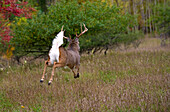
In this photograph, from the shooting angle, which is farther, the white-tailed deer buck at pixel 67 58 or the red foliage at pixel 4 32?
the red foliage at pixel 4 32

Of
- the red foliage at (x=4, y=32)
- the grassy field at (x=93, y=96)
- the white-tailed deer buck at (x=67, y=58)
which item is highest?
the red foliage at (x=4, y=32)

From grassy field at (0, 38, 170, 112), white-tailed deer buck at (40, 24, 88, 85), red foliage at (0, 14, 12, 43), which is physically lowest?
grassy field at (0, 38, 170, 112)

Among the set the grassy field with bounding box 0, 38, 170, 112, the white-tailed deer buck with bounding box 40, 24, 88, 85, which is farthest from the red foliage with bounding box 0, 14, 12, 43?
the white-tailed deer buck with bounding box 40, 24, 88, 85

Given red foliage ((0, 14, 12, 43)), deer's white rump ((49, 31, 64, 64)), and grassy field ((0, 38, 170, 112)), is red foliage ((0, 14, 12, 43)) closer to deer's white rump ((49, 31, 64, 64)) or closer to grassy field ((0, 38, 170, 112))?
grassy field ((0, 38, 170, 112))

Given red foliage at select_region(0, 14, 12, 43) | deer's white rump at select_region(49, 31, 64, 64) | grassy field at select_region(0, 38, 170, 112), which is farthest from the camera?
red foliage at select_region(0, 14, 12, 43)

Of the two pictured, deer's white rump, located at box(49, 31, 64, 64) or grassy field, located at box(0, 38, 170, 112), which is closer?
grassy field, located at box(0, 38, 170, 112)

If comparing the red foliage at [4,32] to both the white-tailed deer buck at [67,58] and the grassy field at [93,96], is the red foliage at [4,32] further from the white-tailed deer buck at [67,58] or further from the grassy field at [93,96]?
the white-tailed deer buck at [67,58]

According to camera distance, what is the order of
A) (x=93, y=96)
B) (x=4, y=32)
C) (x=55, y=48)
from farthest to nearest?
(x=4, y=32), (x=93, y=96), (x=55, y=48)

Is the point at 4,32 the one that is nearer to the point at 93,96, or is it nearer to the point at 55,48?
the point at 55,48

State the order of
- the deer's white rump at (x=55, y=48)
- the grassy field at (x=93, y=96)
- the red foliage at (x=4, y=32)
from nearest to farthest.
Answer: the grassy field at (x=93, y=96), the deer's white rump at (x=55, y=48), the red foliage at (x=4, y=32)

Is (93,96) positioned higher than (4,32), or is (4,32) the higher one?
(4,32)

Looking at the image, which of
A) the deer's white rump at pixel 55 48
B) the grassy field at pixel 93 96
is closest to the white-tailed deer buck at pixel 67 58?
the deer's white rump at pixel 55 48

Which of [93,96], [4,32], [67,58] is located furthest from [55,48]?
[4,32]

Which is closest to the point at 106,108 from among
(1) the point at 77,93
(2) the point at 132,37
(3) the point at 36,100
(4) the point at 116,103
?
(4) the point at 116,103
